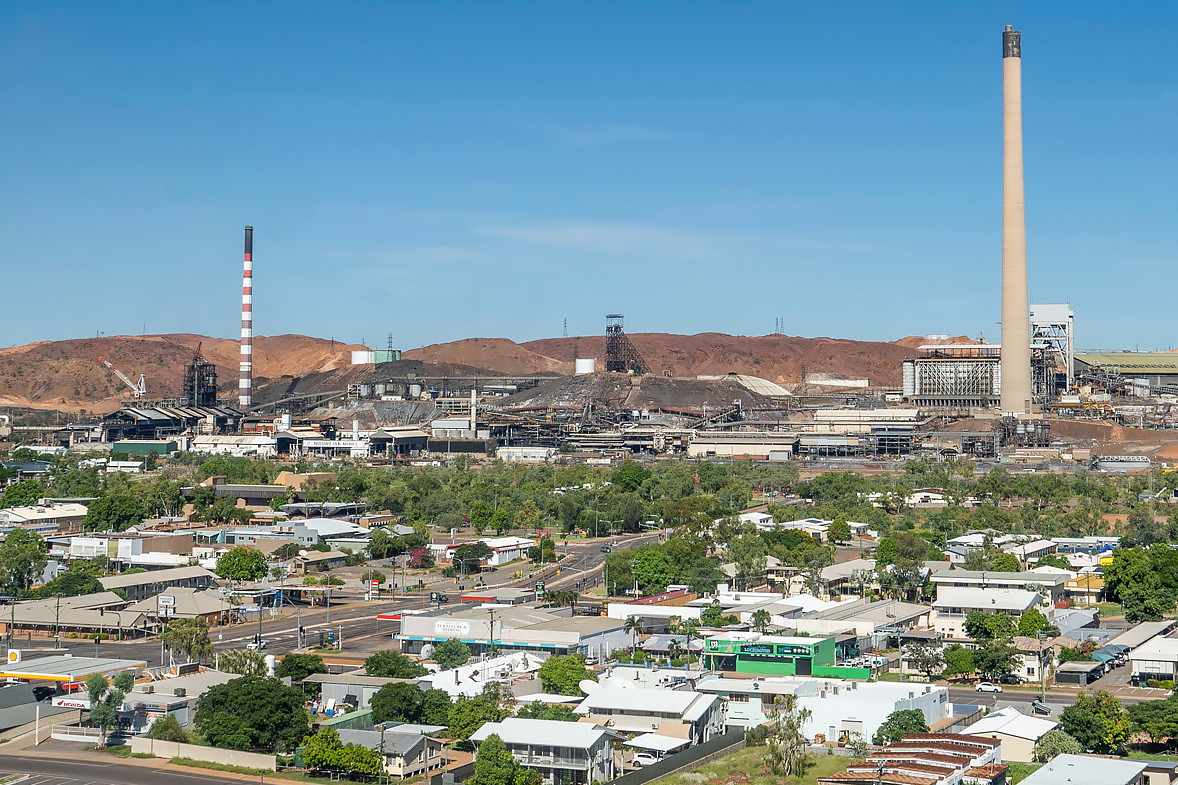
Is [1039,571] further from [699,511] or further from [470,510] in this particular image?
[470,510]

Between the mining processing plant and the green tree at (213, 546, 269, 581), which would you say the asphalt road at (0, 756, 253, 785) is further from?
the mining processing plant

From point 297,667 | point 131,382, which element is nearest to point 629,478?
point 297,667

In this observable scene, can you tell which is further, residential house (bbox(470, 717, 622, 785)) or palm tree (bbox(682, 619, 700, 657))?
palm tree (bbox(682, 619, 700, 657))

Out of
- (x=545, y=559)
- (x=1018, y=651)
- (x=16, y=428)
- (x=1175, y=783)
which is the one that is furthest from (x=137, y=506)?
(x=16, y=428)

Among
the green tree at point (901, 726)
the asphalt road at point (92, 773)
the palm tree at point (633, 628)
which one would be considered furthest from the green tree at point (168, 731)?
the green tree at point (901, 726)

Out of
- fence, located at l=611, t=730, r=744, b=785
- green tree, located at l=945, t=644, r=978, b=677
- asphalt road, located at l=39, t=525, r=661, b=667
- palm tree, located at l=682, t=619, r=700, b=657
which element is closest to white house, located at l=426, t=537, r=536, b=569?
asphalt road, located at l=39, t=525, r=661, b=667

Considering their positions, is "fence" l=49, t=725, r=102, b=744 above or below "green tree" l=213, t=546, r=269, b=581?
below
